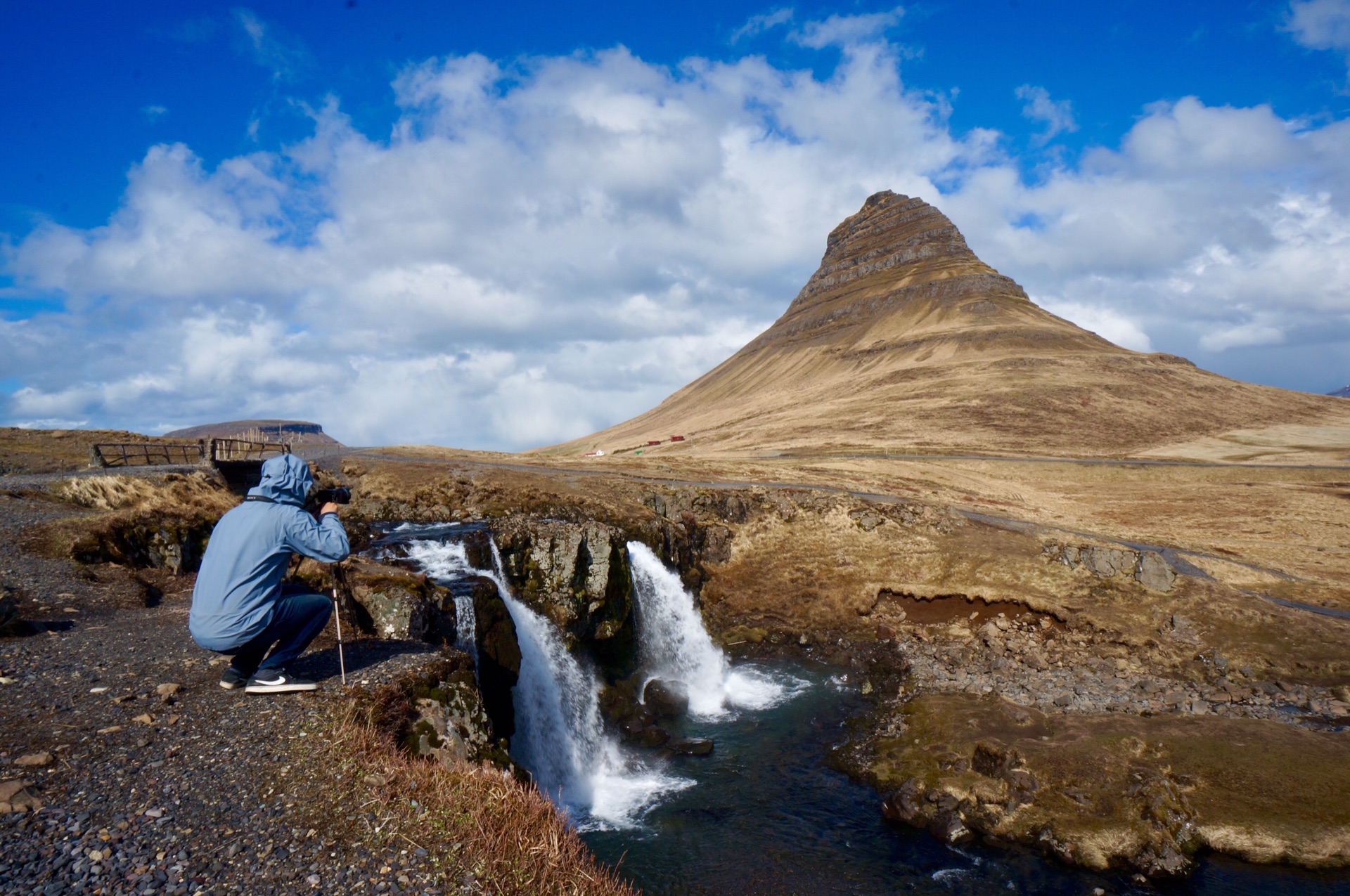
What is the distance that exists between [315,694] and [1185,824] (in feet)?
68.8

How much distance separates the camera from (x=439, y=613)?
18094 millimetres

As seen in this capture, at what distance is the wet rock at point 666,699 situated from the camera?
83.7 feet

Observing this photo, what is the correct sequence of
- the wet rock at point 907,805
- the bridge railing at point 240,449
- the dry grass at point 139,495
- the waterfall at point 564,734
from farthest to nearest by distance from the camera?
the bridge railing at point 240,449, the dry grass at point 139,495, the waterfall at point 564,734, the wet rock at point 907,805

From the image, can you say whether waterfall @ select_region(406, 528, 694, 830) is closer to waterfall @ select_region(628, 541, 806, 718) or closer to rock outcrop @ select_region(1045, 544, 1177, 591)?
waterfall @ select_region(628, 541, 806, 718)

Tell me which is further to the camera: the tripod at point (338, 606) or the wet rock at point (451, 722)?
the wet rock at point (451, 722)

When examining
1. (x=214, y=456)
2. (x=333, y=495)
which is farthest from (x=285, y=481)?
(x=214, y=456)

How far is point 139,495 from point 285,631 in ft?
61.5

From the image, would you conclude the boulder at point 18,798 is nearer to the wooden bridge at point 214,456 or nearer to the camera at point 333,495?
the camera at point 333,495

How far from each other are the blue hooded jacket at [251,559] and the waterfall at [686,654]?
19.0 m

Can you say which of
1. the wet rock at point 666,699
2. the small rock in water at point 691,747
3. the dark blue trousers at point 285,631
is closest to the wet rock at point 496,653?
the small rock in water at point 691,747

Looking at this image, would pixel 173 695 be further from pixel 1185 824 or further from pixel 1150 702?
pixel 1150 702

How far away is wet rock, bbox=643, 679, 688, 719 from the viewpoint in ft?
83.7

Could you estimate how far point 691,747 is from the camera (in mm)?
22531

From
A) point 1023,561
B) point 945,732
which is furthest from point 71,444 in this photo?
point 1023,561
